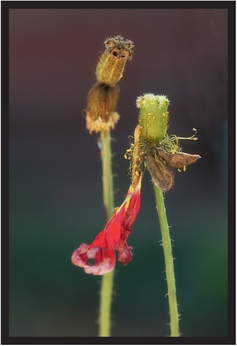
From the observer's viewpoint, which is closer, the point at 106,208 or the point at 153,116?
the point at 153,116

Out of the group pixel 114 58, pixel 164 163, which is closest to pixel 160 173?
pixel 164 163

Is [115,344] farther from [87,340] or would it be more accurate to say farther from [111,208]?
[111,208]

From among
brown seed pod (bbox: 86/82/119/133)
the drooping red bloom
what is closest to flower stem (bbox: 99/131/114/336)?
brown seed pod (bbox: 86/82/119/133)

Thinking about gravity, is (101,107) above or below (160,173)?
above

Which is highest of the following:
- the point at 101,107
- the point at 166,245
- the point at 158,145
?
the point at 101,107

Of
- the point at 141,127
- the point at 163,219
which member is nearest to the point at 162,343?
the point at 163,219

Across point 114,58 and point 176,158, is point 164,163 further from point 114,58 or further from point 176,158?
point 114,58
